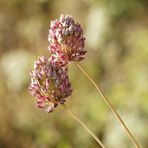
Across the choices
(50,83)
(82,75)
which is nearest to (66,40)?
(50,83)

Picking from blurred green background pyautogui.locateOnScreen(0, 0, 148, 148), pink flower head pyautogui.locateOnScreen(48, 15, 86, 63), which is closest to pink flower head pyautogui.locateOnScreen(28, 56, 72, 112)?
pink flower head pyautogui.locateOnScreen(48, 15, 86, 63)

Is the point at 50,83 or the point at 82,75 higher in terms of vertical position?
the point at 82,75

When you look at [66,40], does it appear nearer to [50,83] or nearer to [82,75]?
[50,83]

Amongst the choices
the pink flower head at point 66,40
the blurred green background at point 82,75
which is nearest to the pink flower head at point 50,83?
the pink flower head at point 66,40

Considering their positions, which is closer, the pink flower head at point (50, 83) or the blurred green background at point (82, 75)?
the pink flower head at point (50, 83)

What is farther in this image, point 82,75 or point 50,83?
point 82,75

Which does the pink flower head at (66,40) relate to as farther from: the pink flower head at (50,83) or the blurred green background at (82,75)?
the blurred green background at (82,75)
